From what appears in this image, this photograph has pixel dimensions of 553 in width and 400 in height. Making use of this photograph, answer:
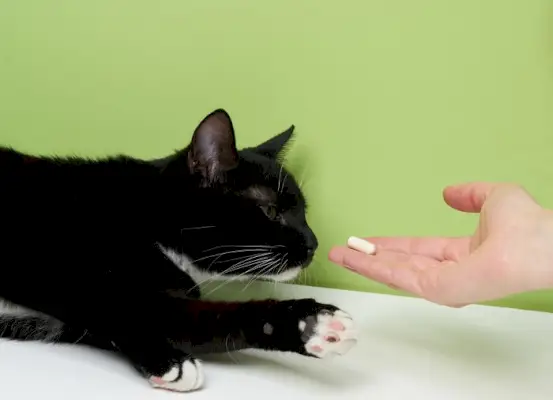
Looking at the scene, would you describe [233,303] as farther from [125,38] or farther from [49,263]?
[125,38]

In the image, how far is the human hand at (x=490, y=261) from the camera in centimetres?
72

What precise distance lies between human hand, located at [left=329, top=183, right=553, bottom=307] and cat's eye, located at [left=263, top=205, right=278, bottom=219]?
0.38ft

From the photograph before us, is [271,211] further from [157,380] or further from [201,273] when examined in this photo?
[157,380]

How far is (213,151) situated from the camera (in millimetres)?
927

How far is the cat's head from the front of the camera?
90 centimetres

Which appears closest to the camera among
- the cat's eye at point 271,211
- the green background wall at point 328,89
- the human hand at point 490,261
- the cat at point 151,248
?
the human hand at point 490,261

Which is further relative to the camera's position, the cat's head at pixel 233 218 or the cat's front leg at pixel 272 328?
the cat's head at pixel 233 218

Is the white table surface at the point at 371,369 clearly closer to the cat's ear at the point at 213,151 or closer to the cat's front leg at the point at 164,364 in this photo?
the cat's front leg at the point at 164,364

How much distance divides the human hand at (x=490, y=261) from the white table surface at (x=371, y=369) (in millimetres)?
128

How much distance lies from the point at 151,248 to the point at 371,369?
1.14ft

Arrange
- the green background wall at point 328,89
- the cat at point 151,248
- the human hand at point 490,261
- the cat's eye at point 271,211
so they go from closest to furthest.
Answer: the human hand at point 490,261 < the cat at point 151,248 < the cat's eye at point 271,211 < the green background wall at point 328,89

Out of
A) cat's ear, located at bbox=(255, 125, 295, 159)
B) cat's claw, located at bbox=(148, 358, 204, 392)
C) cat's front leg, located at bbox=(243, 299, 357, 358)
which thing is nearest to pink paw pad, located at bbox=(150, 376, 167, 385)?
cat's claw, located at bbox=(148, 358, 204, 392)

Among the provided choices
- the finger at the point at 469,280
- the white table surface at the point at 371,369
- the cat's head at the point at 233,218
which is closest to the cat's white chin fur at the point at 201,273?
the cat's head at the point at 233,218

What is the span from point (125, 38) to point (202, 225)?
507 millimetres
